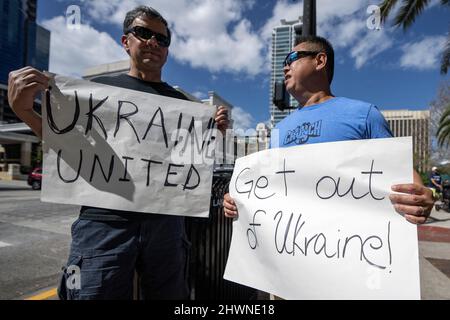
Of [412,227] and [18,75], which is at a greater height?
[18,75]

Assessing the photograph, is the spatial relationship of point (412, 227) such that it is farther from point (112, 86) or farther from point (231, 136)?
point (112, 86)

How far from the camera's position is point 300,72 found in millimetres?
1731

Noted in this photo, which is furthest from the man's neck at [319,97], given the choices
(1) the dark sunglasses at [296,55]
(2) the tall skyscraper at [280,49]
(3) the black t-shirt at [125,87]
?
(2) the tall skyscraper at [280,49]

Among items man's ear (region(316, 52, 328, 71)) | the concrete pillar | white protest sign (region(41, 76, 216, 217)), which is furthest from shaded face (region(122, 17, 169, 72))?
the concrete pillar

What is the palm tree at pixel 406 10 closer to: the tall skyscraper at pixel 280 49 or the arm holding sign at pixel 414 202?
the tall skyscraper at pixel 280 49

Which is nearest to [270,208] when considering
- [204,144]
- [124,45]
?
[204,144]

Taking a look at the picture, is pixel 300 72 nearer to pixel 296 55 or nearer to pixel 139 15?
pixel 296 55

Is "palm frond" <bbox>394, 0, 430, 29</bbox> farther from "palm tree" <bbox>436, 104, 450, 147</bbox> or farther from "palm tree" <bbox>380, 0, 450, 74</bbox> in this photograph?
"palm tree" <bbox>436, 104, 450, 147</bbox>

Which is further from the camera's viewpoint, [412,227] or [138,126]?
[138,126]

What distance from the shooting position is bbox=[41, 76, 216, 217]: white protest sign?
1557 millimetres

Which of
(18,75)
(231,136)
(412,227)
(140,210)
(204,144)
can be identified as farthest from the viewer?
(231,136)

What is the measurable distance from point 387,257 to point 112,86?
61.0 inches

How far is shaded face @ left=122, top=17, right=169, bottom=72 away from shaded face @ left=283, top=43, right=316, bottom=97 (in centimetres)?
76

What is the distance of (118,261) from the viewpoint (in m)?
1.50
